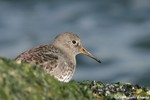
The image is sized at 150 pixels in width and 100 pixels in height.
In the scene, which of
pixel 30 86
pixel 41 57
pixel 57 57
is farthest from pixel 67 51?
pixel 30 86

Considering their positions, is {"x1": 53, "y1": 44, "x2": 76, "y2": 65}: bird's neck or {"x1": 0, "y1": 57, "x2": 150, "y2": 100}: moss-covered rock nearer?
{"x1": 0, "y1": 57, "x2": 150, "y2": 100}: moss-covered rock

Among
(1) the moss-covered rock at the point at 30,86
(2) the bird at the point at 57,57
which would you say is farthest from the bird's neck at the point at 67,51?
(1) the moss-covered rock at the point at 30,86

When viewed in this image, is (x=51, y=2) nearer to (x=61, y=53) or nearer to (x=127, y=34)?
(x=127, y=34)

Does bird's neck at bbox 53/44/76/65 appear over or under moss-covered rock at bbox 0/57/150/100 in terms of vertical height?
over

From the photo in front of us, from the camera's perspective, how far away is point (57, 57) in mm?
11570

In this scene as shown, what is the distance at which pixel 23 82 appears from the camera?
281 inches

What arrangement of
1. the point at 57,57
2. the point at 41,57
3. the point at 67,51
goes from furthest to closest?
1. the point at 67,51
2. the point at 57,57
3. the point at 41,57

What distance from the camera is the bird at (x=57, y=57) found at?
433 inches

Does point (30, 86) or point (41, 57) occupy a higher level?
point (41, 57)

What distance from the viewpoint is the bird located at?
36.1 ft

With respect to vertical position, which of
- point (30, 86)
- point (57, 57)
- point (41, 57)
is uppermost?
point (57, 57)

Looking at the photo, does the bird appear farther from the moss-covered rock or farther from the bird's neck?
the moss-covered rock

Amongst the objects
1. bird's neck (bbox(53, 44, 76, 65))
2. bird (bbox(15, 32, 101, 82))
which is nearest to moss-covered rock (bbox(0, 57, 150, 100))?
bird (bbox(15, 32, 101, 82))

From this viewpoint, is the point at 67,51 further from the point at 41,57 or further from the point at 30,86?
the point at 30,86
